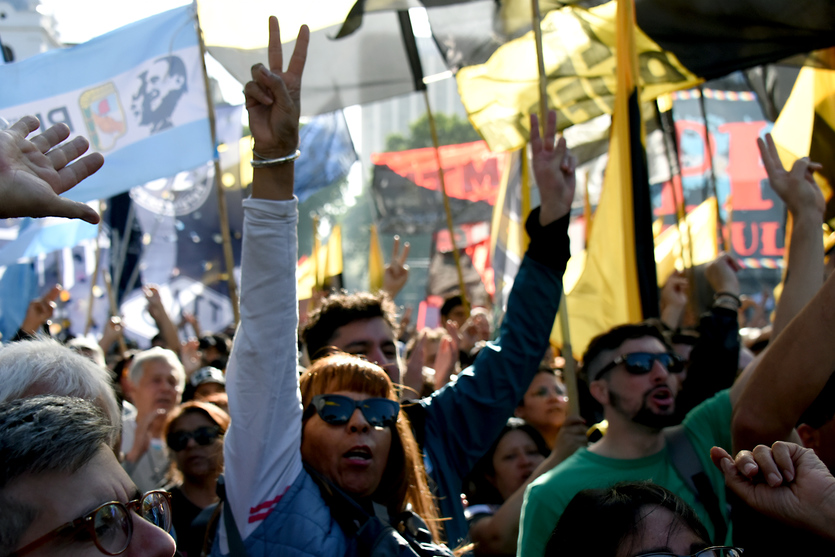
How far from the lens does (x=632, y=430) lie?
2.84m

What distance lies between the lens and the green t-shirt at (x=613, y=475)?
246cm

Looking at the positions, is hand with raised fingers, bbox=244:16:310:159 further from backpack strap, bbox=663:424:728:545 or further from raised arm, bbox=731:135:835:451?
backpack strap, bbox=663:424:728:545

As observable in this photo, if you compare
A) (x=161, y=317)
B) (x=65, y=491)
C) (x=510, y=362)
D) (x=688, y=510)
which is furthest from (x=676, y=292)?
(x=65, y=491)

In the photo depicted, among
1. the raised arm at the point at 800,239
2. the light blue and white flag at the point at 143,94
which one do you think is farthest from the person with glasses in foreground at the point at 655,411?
the light blue and white flag at the point at 143,94

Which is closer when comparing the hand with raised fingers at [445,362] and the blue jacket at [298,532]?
the blue jacket at [298,532]

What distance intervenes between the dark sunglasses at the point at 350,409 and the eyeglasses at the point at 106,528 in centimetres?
81

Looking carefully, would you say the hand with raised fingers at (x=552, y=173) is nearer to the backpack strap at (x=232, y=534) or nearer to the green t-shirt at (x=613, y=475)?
the green t-shirt at (x=613, y=475)

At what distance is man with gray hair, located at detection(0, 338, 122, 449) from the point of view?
67.7 inches

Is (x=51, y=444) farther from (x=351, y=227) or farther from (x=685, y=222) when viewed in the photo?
(x=351, y=227)

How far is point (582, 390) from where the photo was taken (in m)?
4.45

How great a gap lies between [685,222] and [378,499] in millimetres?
4992

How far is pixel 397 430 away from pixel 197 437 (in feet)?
4.84

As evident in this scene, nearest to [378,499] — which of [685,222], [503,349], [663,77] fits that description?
[503,349]

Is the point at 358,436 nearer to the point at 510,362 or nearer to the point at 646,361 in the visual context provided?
the point at 510,362
